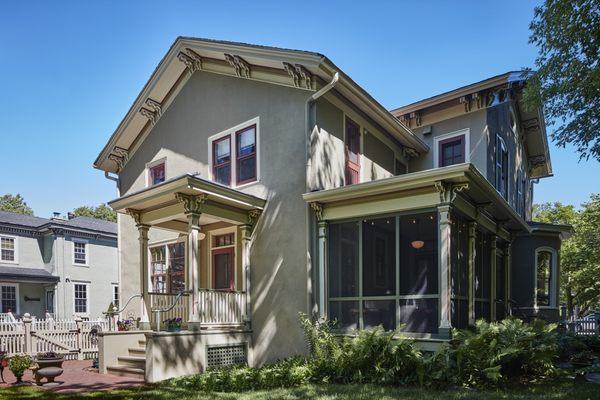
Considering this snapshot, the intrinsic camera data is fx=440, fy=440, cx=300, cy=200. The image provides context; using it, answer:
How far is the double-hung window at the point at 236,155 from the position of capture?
37.4 ft

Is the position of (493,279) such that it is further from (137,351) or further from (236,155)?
(137,351)

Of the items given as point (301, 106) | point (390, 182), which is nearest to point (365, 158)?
point (301, 106)

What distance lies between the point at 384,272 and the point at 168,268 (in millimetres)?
7196

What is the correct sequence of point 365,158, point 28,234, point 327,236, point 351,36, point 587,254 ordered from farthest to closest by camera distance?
point 587,254, point 28,234, point 365,158, point 351,36, point 327,236

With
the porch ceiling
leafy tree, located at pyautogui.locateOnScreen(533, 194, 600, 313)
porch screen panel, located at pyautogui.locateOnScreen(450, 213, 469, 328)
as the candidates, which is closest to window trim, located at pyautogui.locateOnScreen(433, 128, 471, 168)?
porch screen panel, located at pyautogui.locateOnScreen(450, 213, 469, 328)

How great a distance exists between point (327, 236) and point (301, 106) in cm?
312

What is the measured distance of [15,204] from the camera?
51344 millimetres

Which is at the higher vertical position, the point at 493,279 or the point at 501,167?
the point at 501,167

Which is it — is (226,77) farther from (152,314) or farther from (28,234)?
(28,234)

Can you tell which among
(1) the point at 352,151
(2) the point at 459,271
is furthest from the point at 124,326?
(2) the point at 459,271

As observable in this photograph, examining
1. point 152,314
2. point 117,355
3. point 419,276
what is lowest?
point 117,355

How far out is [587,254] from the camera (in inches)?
1058

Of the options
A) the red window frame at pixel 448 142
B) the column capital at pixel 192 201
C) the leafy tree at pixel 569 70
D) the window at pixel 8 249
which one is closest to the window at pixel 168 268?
the column capital at pixel 192 201

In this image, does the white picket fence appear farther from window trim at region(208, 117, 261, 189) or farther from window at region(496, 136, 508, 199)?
window at region(496, 136, 508, 199)
